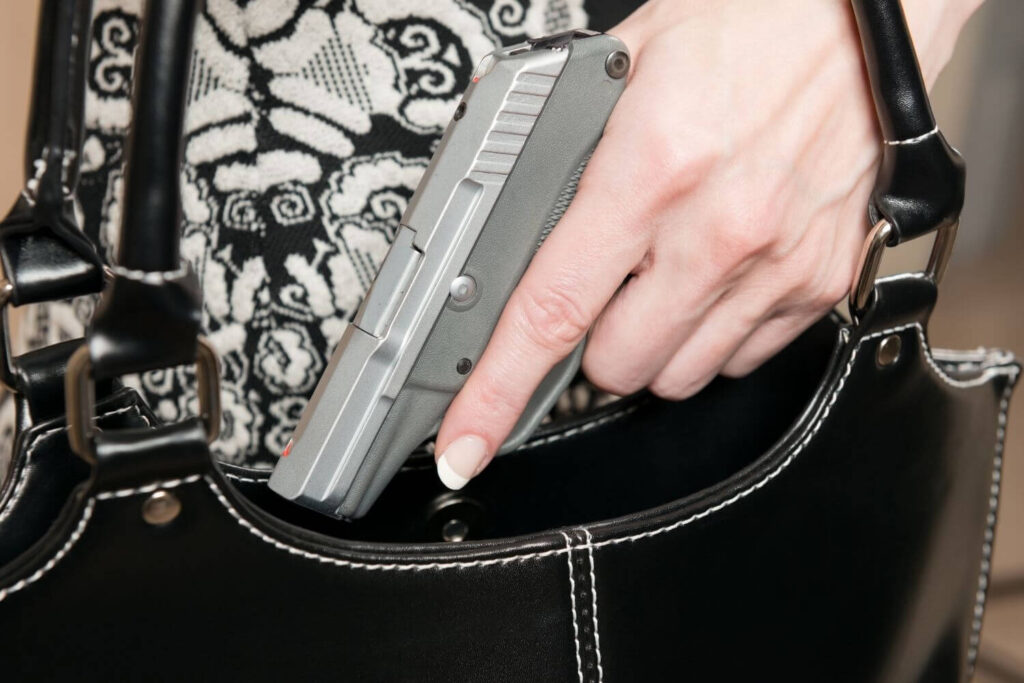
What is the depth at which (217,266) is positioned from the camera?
57cm

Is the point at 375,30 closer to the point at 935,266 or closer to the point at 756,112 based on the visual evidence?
the point at 756,112

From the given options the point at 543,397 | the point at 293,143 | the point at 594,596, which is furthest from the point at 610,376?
the point at 293,143

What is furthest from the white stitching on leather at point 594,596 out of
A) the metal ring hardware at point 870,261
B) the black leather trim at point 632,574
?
the metal ring hardware at point 870,261

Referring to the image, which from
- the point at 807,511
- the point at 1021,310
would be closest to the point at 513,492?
the point at 807,511

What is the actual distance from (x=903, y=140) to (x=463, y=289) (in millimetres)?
262

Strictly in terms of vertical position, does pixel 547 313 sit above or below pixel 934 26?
below

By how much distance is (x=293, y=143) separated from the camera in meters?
0.56

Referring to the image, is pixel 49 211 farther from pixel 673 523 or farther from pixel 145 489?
pixel 673 523

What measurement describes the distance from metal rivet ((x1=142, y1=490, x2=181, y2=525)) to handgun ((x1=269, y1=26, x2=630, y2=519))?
0.11 m

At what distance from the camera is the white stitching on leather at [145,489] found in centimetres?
36

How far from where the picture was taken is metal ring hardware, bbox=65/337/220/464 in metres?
0.35

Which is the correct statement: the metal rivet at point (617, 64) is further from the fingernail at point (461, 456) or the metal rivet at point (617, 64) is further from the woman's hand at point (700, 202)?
the fingernail at point (461, 456)

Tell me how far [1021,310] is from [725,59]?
4.80 feet

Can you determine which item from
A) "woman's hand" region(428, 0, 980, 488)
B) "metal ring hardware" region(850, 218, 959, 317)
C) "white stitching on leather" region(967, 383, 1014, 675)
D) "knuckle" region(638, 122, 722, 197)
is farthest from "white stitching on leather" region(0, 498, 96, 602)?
"white stitching on leather" region(967, 383, 1014, 675)
